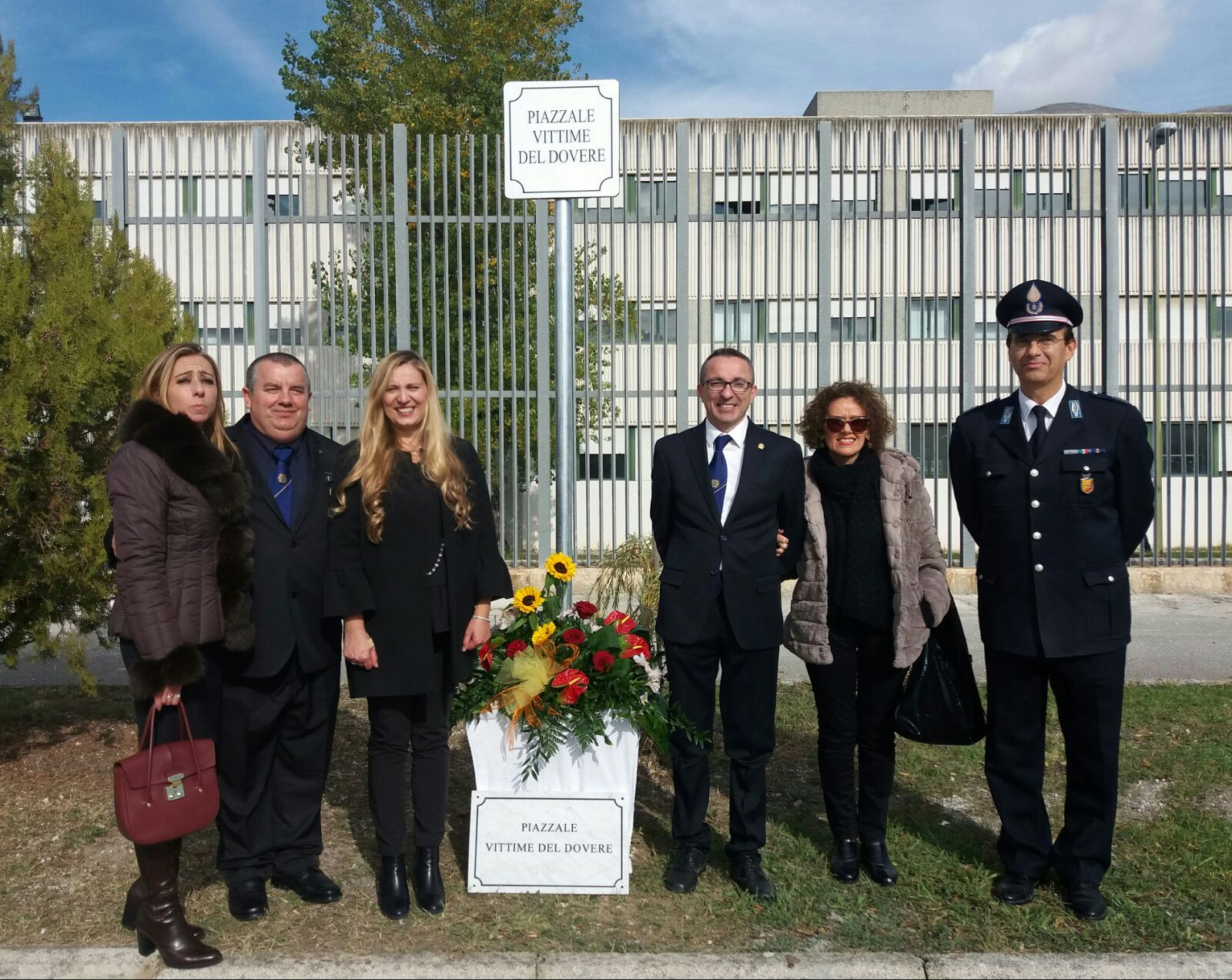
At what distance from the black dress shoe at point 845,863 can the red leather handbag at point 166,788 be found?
215cm

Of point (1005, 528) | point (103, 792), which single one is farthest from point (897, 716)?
point (103, 792)

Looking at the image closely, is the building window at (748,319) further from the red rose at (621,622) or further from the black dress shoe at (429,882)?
the black dress shoe at (429,882)

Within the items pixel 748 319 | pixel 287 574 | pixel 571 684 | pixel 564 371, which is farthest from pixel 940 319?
pixel 287 574

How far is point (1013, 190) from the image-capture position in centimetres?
1009

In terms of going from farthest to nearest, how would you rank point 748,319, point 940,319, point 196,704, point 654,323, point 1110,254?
point 748,319, point 940,319, point 1110,254, point 654,323, point 196,704

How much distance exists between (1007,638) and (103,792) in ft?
12.9

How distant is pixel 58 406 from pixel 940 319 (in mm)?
8289

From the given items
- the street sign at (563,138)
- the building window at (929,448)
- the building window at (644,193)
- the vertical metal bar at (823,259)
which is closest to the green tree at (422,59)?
the building window at (644,193)

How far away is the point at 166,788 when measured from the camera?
10.6 feet

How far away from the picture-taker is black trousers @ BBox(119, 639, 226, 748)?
336 cm

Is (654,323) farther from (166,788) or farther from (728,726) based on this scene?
(166,788)

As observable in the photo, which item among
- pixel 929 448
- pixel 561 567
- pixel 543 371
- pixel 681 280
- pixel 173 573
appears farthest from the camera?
pixel 929 448

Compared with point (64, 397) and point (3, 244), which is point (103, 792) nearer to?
point (64, 397)

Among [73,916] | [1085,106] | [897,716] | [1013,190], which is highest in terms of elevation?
[1085,106]
